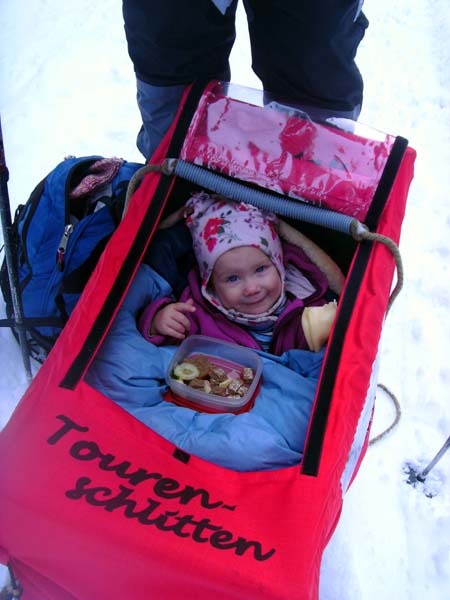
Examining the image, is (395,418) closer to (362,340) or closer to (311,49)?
(362,340)

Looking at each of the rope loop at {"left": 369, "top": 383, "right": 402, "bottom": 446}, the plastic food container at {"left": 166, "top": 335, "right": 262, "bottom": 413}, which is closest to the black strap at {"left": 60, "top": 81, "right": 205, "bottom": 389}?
the plastic food container at {"left": 166, "top": 335, "right": 262, "bottom": 413}

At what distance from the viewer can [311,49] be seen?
1.58 metres

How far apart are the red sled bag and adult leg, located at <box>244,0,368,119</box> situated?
0.60m

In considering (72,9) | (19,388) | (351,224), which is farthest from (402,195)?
(72,9)

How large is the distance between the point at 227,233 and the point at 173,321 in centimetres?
31

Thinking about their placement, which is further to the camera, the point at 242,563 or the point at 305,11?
the point at 305,11

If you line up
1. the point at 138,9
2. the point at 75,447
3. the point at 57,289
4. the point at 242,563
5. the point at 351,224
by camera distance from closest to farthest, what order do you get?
1. the point at 242,563
2. the point at 75,447
3. the point at 351,224
4. the point at 138,9
5. the point at 57,289

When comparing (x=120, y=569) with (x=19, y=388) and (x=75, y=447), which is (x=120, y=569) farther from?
(x=19, y=388)

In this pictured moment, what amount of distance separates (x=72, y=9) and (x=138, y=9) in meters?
2.11

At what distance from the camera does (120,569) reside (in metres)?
0.90

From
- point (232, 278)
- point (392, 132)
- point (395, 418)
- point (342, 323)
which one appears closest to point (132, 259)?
point (232, 278)

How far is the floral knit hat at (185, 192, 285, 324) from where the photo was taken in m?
1.56

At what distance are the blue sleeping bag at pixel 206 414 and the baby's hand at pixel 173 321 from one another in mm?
49

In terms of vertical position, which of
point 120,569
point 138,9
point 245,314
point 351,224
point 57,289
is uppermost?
point 138,9
